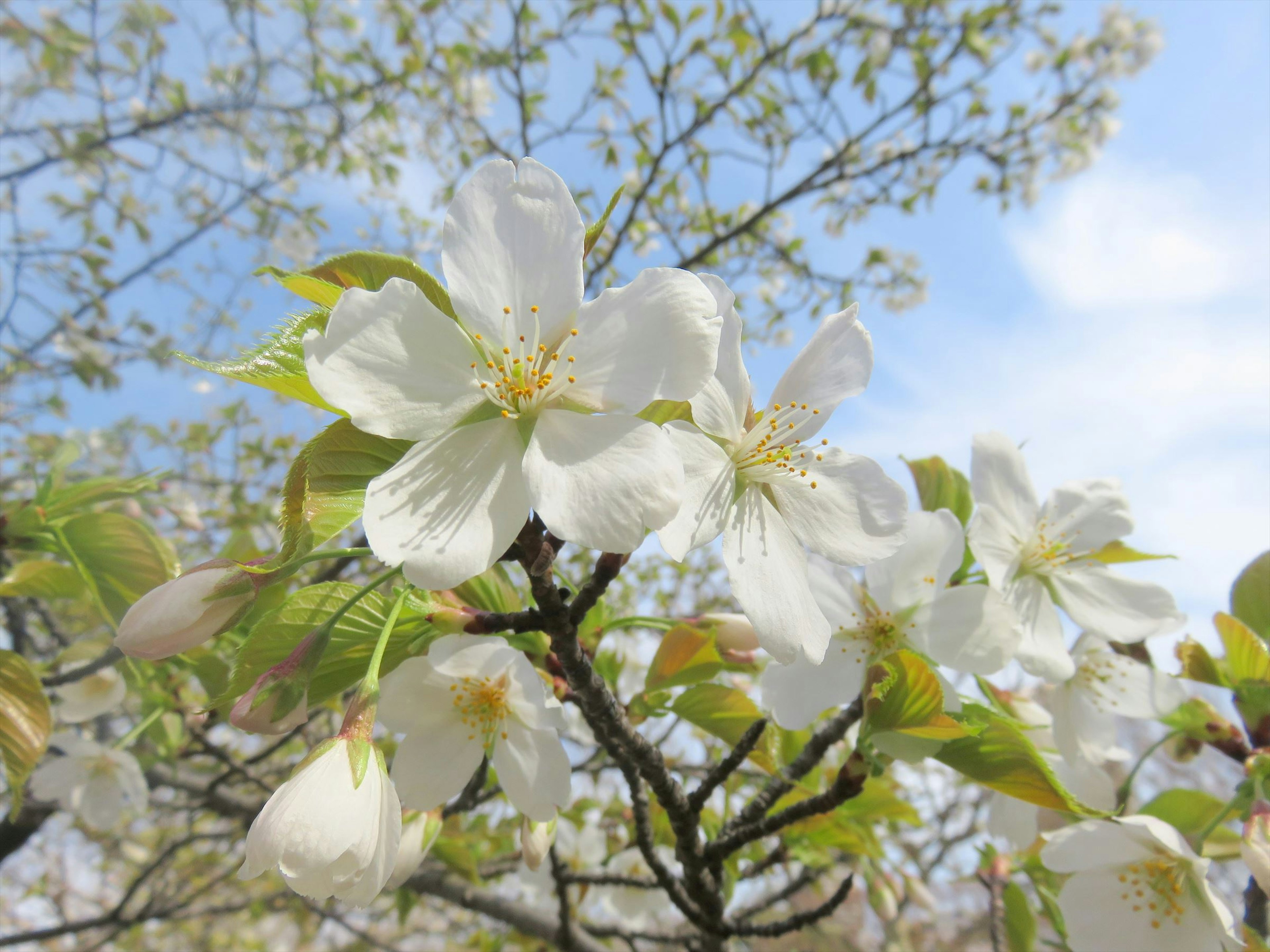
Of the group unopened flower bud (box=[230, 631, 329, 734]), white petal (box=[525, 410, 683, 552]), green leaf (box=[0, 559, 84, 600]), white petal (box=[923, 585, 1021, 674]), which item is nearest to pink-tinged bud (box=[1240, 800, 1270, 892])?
white petal (box=[923, 585, 1021, 674])

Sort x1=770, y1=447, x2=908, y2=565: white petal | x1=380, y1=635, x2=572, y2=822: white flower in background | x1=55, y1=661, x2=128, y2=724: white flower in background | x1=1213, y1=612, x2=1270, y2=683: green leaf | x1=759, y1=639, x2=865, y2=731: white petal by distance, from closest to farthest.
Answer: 1. x1=770, y1=447, x2=908, y2=565: white petal
2. x1=380, y1=635, x2=572, y2=822: white flower in background
3. x1=759, y1=639, x2=865, y2=731: white petal
4. x1=1213, y1=612, x2=1270, y2=683: green leaf
5. x1=55, y1=661, x2=128, y2=724: white flower in background

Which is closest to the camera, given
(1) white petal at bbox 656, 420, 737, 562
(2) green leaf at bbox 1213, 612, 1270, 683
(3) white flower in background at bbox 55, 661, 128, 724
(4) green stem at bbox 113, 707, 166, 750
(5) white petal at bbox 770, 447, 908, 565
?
(1) white petal at bbox 656, 420, 737, 562

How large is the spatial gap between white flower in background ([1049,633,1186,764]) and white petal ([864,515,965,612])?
45 cm

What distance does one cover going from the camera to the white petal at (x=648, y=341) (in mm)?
684

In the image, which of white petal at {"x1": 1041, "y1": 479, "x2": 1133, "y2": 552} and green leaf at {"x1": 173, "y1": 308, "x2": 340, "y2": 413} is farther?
white petal at {"x1": 1041, "y1": 479, "x2": 1133, "y2": 552}

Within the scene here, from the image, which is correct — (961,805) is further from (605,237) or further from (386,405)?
(386,405)

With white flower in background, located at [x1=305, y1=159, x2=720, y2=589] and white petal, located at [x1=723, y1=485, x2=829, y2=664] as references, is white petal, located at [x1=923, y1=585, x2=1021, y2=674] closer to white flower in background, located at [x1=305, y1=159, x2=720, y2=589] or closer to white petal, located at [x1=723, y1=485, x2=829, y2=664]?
white petal, located at [x1=723, y1=485, x2=829, y2=664]

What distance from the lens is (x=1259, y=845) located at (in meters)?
1.02

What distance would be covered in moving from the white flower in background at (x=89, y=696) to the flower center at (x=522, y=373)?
6.39ft

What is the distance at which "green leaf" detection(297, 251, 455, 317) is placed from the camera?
739mm

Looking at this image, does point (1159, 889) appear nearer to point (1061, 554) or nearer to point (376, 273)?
point (1061, 554)

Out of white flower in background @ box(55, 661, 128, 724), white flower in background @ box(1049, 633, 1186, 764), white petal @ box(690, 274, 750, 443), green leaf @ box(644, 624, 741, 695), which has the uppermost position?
white petal @ box(690, 274, 750, 443)

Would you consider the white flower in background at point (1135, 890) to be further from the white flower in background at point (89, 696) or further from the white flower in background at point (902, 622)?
the white flower in background at point (89, 696)

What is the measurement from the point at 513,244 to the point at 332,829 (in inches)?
23.5
